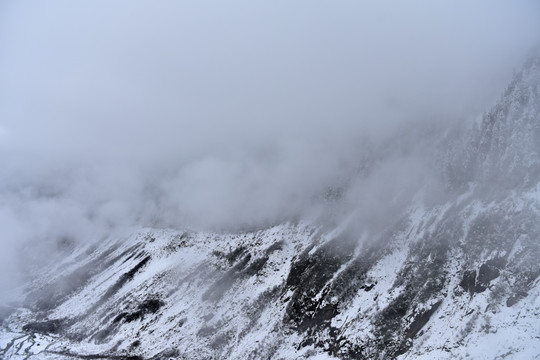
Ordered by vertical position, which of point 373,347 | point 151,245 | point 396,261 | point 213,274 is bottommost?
point 373,347

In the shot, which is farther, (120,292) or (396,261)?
(120,292)

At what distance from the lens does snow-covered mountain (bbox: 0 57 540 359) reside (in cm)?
6016

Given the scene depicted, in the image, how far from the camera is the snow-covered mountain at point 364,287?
60156 mm

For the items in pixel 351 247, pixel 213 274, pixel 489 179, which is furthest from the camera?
pixel 213 274

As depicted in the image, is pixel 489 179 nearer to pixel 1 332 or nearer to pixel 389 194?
pixel 389 194

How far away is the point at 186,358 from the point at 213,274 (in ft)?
94.3

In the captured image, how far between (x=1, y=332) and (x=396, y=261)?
451 ft

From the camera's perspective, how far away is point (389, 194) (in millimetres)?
97312

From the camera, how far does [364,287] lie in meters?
78.8

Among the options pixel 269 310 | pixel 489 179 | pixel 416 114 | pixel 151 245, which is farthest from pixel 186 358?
pixel 416 114

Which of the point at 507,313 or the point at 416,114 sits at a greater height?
the point at 416,114

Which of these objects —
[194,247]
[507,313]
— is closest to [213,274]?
[194,247]

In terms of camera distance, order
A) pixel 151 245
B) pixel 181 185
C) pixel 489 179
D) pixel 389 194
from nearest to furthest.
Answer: pixel 489 179, pixel 389 194, pixel 151 245, pixel 181 185

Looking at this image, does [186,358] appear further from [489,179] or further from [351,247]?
[489,179]
